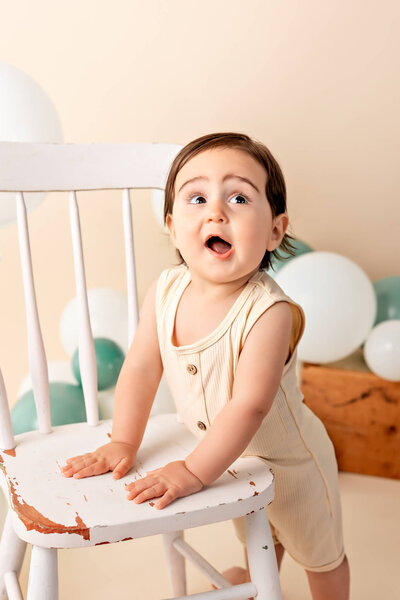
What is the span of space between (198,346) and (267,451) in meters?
0.18

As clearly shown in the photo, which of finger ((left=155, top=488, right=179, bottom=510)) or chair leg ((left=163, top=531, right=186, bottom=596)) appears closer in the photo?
finger ((left=155, top=488, right=179, bottom=510))

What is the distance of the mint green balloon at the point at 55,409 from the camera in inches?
61.0

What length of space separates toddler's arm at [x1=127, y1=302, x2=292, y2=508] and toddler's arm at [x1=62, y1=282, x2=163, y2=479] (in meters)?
0.08

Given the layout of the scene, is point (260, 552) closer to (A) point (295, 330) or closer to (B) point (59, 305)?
(A) point (295, 330)

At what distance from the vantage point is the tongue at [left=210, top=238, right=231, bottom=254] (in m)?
0.89

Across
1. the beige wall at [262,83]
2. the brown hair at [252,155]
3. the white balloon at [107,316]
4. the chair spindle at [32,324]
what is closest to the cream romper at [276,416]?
the brown hair at [252,155]

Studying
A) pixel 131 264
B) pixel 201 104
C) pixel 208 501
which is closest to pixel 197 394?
pixel 208 501

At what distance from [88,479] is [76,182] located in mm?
470

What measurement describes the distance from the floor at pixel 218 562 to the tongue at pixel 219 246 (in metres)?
0.74

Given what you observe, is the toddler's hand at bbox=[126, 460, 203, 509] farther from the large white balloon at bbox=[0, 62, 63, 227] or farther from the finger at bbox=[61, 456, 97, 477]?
the large white balloon at bbox=[0, 62, 63, 227]

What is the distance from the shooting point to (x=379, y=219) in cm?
206

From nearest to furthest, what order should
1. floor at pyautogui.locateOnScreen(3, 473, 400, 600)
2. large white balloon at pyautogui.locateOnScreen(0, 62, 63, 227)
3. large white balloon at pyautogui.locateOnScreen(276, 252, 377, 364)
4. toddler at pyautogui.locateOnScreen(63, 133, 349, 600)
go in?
toddler at pyautogui.locateOnScreen(63, 133, 349, 600) → floor at pyautogui.locateOnScreen(3, 473, 400, 600) → large white balloon at pyautogui.locateOnScreen(0, 62, 63, 227) → large white balloon at pyautogui.locateOnScreen(276, 252, 377, 364)

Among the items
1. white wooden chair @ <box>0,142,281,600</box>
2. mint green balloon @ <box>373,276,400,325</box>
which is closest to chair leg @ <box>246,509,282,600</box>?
white wooden chair @ <box>0,142,281,600</box>

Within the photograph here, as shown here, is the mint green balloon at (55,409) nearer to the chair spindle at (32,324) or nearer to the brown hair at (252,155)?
the chair spindle at (32,324)
